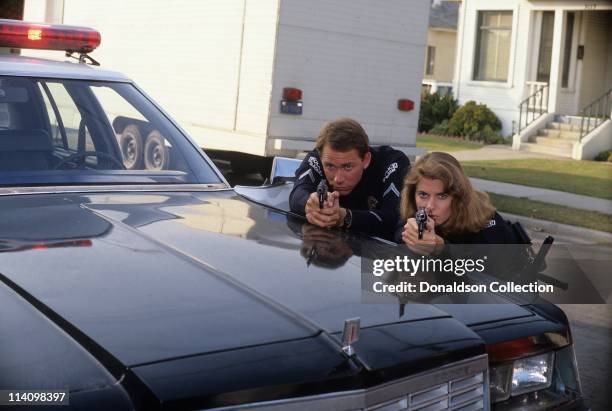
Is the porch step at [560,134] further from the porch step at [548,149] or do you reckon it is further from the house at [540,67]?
the porch step at [548,149]

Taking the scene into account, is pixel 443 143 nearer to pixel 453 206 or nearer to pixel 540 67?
pixel 540 67

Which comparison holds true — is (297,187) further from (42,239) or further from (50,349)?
(50,349)

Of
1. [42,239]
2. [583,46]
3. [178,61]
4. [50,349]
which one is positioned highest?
[583,46]

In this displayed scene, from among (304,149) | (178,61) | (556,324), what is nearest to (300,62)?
(304,149)

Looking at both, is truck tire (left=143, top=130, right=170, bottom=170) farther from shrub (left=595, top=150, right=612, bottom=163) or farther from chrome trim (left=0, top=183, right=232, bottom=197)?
shrub (left=595, top=150, right=612, bottom=163)

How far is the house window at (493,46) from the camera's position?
25.2 m

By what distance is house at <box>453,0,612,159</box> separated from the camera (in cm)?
2269

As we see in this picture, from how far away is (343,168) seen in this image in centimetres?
407

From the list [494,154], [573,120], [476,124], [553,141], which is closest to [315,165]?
[494,154]

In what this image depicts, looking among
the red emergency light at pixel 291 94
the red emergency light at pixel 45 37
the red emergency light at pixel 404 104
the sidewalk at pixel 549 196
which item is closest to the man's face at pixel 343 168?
the red emergency light at pixel 45 37

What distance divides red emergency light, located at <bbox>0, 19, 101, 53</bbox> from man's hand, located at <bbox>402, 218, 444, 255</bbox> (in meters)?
1.99

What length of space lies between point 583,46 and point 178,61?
15.3 meters

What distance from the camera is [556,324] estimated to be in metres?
2.88

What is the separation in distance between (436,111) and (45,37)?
21975 mm
